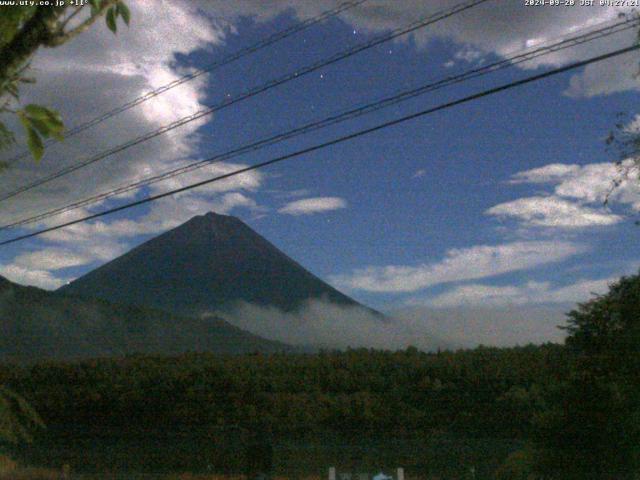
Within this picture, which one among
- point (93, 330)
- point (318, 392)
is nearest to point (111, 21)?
point (318, 392)

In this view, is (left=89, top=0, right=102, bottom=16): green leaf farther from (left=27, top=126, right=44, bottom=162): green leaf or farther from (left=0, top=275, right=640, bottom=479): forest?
(left=0, top=275, right=640, bottom=479): forest

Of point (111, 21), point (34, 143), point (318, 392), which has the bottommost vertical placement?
point (318, 392)

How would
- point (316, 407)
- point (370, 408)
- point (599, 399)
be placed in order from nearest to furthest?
point (599, 399), point (370, 408), point (316, 407)

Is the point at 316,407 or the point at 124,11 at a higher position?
the point at 124,11

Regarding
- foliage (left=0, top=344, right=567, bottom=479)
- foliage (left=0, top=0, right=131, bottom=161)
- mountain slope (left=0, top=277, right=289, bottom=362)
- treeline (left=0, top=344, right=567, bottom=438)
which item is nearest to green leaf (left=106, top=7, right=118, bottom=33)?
foliage (left=0, top=0, right=131, bottom=161)

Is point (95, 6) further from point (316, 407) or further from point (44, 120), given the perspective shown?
point (316, 407)

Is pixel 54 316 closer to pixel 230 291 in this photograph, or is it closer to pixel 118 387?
pixel 118 387

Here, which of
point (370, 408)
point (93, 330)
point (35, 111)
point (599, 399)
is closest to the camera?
point (35, 111)
